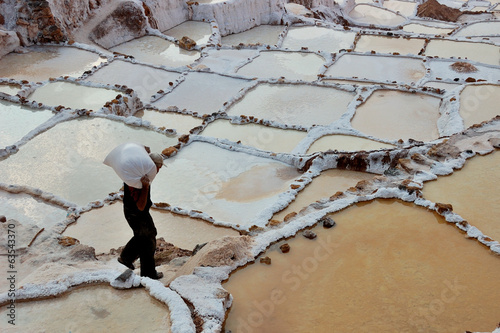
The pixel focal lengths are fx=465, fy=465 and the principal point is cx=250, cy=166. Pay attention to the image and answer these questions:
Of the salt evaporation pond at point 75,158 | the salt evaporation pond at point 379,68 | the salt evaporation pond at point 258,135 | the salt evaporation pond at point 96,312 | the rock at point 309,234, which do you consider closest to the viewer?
the salt evaporation pond at point 96,312

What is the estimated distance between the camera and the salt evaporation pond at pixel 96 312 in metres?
2.65

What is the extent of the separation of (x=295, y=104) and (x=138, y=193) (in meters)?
4.53

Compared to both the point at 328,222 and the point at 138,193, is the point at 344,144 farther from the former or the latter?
the point at 138,193

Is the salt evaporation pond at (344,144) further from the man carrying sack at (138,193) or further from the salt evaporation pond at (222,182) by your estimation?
the man carrying sack at (138,193)

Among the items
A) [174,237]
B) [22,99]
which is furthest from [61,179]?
A: [22,99]

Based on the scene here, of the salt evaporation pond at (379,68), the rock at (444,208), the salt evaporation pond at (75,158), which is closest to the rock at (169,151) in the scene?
the salt evaporation pond at (75,158)

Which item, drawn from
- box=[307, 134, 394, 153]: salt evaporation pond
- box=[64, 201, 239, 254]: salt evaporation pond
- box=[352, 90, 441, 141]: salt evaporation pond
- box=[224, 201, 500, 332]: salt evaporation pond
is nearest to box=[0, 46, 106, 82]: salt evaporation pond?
box=[64, 201, 239, 254]: salt evaporation pond

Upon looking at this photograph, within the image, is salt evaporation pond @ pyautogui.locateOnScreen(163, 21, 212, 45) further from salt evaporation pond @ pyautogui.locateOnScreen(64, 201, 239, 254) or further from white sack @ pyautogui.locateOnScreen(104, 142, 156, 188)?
white sack @ pyautogui.locateOnScreen(104, 142, 156, 188)

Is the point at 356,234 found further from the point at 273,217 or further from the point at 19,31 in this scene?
the point at 19,31

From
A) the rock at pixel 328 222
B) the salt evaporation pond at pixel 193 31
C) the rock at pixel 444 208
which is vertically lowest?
the salt evaporation pond at pixel 193 31

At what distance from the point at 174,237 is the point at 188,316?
1832 millimetres

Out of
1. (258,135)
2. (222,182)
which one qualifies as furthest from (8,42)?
(222,182)

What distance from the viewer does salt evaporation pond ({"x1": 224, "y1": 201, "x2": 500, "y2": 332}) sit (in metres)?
2.76

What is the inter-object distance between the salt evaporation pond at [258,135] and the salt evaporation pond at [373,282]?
2.66 metres
